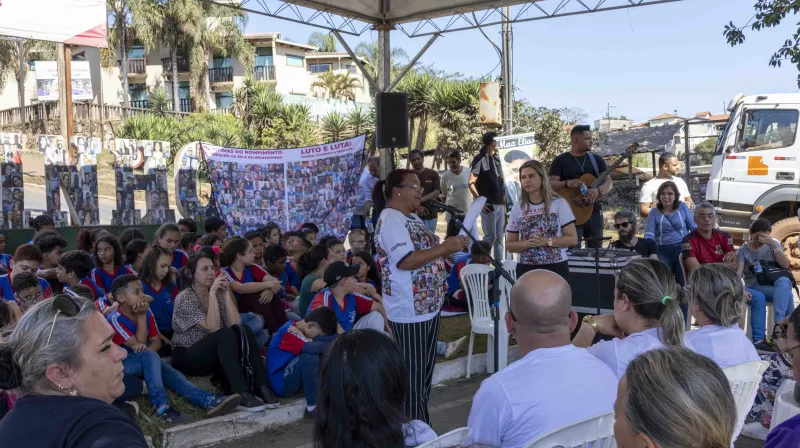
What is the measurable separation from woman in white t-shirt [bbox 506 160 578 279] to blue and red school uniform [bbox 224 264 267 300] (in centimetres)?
218

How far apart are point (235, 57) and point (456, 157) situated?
36.2 metres

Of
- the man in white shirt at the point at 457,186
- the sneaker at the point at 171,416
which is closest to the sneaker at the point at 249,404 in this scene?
the sneaker at the point at 171,416

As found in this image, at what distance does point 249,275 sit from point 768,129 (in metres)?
9.55

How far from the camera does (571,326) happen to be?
2701 millimetres

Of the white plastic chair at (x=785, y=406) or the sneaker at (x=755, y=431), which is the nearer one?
the white plastic chair at (x=785, y=406)

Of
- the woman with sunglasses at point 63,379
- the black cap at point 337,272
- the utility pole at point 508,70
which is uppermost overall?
the utility pole at point 508,70

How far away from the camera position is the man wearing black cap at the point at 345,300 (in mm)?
5633

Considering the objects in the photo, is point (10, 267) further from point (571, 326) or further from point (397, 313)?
point (571, 326)

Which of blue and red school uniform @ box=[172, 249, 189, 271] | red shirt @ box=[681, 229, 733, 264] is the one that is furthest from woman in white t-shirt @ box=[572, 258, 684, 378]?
blue and red school uniform @ box=[172, 249, 189, 271]

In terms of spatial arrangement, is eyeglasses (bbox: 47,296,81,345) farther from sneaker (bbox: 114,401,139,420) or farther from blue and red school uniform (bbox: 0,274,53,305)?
blue and red school uniform (bbox: 0,274,53,305)

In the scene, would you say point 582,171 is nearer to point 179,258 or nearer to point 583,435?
point 179,258

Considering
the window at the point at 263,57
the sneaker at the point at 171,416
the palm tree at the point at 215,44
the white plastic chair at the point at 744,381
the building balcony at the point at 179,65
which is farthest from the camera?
the window at the point at 263,57

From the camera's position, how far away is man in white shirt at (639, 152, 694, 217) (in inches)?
333

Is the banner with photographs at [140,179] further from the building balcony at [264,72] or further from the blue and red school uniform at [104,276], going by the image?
the building balcony at [264,72]
